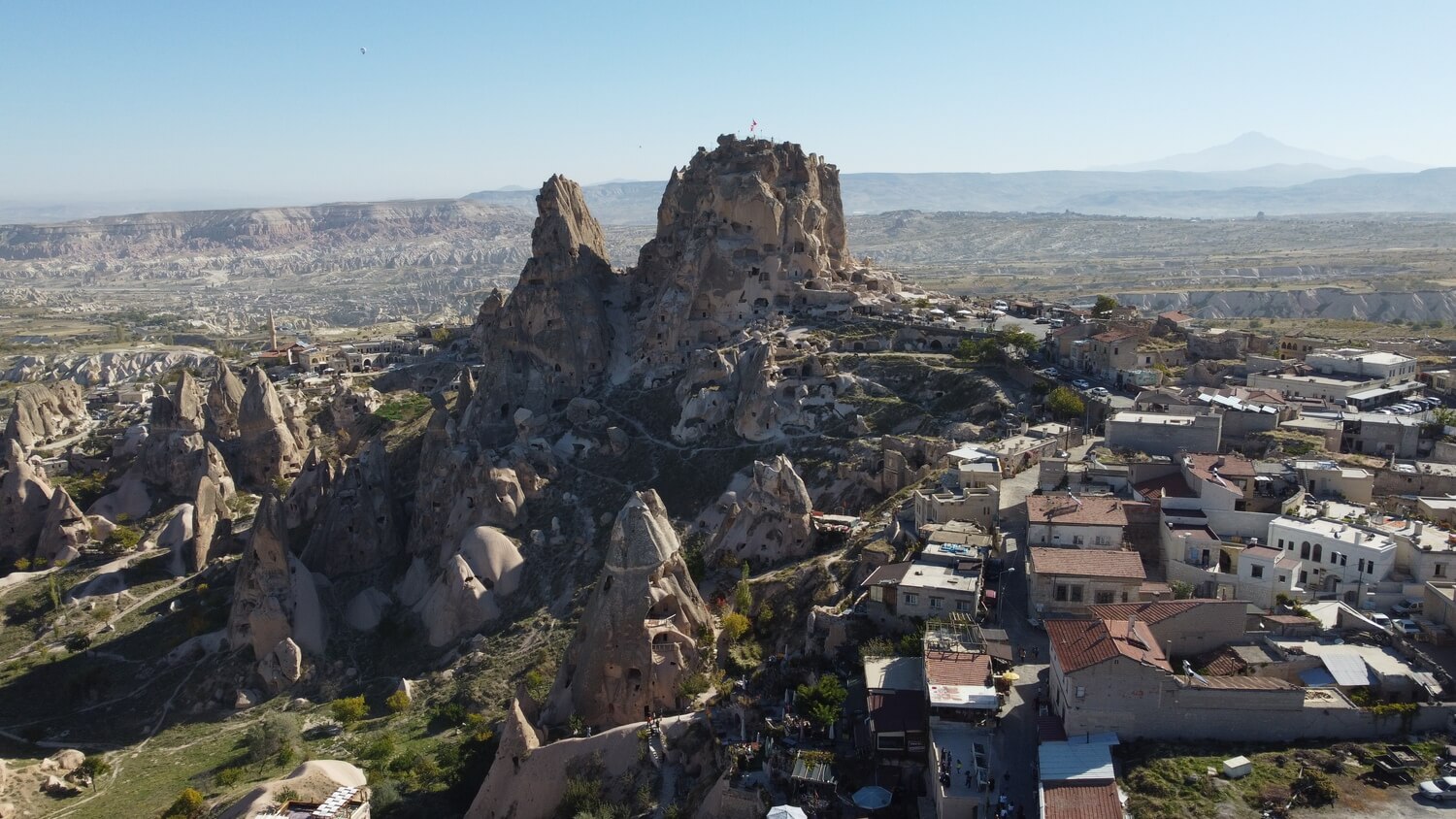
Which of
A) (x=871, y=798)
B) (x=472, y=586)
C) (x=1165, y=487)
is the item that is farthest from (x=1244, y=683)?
(x=472, y=586)

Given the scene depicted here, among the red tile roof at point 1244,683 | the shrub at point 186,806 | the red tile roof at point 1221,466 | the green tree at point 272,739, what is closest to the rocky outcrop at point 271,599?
the green tree at point 272,739

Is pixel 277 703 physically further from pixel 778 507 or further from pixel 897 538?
pixel 897 538

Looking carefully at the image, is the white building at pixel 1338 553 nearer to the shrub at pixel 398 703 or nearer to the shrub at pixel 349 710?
the shrub at pixel 398 703

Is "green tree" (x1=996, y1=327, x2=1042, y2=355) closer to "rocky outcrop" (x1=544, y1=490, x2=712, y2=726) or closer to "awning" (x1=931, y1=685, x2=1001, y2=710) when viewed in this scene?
"rocky outcrop" (x1=544, y1=490, x2=712, y2=726)

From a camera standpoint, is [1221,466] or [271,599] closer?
[1221,466]

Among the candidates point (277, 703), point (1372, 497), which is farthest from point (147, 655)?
point (1372, 497)

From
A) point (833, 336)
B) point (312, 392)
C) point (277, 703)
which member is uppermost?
point (833, 336)

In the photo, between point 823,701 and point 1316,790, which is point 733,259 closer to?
point 823,701
